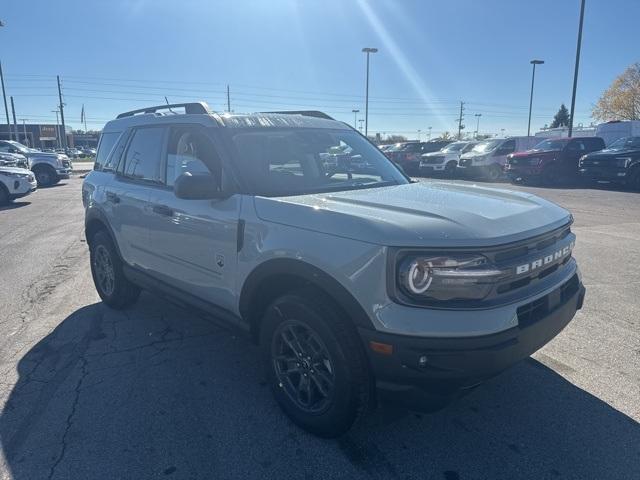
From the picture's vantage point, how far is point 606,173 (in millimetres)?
16156

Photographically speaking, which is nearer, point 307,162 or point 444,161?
point 307,162

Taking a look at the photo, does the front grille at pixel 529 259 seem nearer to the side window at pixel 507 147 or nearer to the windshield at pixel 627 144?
the windshield at pixel 627 144

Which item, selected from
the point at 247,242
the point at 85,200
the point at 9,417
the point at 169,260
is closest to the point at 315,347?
the point at 247,242

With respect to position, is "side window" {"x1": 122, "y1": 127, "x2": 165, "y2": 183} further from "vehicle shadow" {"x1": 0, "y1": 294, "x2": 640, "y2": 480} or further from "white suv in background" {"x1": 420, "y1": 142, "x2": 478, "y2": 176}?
"white suv in background" {"x1": 420, "y1": 142, "x2": 478, "y2": 176}

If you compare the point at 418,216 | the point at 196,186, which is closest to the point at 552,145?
the point at 418,216

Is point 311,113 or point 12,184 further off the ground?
point 311,113

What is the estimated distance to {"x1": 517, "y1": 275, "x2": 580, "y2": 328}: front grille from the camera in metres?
2.49

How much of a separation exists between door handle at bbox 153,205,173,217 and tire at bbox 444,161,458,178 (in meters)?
21.9

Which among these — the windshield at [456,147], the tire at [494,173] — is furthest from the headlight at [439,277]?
the windshield at [456,147]

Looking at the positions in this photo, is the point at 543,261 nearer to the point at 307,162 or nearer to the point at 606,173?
the point at 307,162

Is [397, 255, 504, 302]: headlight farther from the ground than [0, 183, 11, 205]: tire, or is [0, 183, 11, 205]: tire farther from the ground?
[397, 255, 504, 302]: headlight

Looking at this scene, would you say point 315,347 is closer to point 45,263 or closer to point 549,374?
point 549,374

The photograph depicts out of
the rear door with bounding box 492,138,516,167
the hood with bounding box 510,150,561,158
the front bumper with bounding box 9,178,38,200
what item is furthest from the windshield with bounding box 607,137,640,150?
the front bumper with bounding box 9,178,38,200

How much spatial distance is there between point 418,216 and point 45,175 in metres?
22.0
